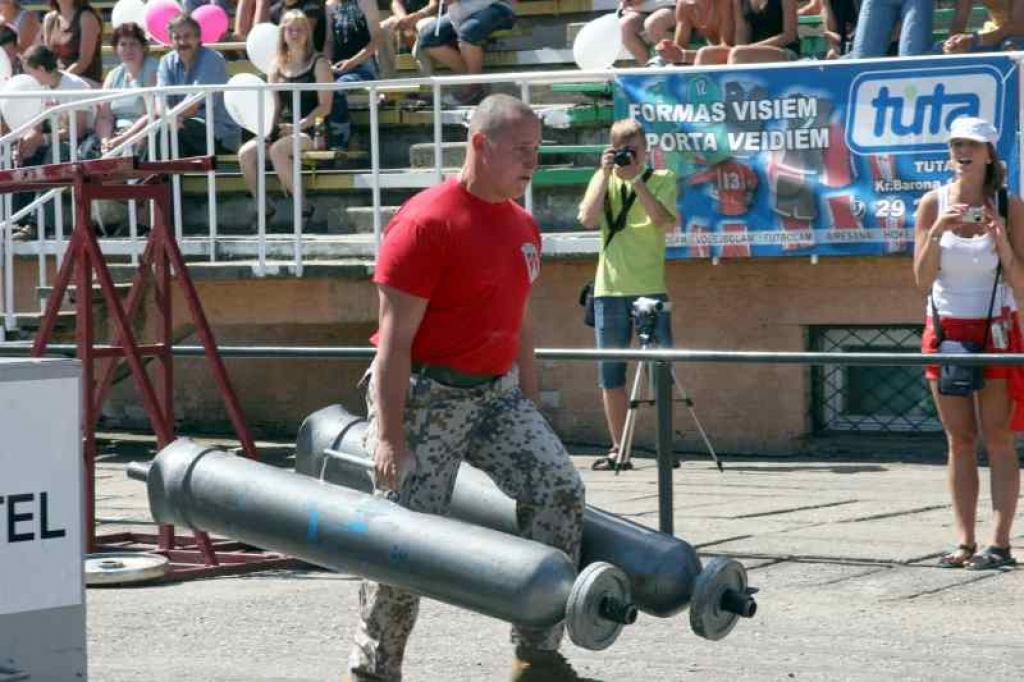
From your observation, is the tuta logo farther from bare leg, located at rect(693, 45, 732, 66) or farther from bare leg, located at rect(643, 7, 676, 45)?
bare leg, located at rect(643, 7, 676, 45)

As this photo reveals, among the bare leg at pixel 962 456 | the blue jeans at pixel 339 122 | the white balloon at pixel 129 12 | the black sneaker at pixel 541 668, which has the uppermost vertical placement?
the white balloon at pixel 129 12

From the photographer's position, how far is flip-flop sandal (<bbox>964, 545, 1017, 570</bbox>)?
29.3 ft

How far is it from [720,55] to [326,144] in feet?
9.72

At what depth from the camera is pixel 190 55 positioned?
15.7m

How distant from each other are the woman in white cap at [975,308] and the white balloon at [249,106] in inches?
246

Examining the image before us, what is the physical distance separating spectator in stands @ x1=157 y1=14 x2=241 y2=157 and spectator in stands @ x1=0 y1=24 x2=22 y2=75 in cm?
224

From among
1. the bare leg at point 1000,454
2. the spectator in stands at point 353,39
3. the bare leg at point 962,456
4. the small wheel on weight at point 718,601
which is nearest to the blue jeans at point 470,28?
the spectator in stands at point 353,39

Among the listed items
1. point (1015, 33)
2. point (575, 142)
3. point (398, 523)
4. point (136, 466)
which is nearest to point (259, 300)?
point (575, 142)

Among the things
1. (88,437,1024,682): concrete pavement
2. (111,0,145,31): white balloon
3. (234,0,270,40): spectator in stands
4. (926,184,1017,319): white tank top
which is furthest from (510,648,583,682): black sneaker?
(111,0,145,31): white balloon

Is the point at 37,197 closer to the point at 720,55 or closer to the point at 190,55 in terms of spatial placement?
the point at 190,55

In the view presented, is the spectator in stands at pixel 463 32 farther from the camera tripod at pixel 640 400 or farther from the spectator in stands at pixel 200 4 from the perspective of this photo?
the camera tripod at pixel 640 400

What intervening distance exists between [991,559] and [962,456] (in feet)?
1.39

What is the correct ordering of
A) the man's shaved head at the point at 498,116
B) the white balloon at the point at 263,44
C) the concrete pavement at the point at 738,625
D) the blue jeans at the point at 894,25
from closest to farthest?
the man's shaved head at the point at 498,116 < the concrete pavement at the point at 738,625 < the blue jeans at the point at 894,25 < the white balloon at the point at 263,44

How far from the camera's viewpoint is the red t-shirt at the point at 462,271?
21.1ft
